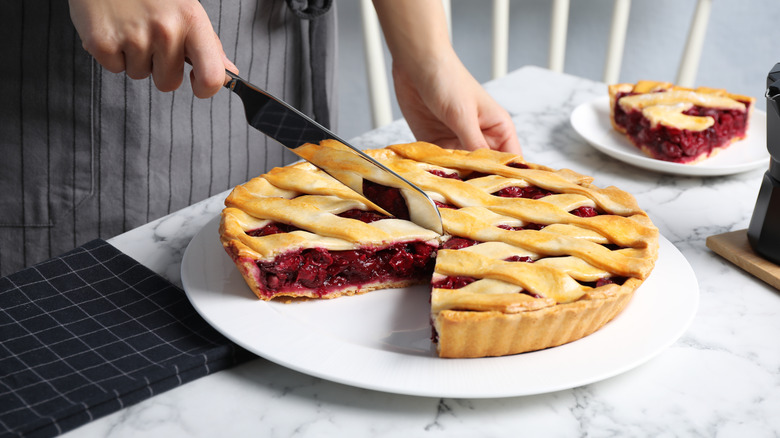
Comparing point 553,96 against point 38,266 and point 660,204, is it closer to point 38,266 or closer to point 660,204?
point 660,204

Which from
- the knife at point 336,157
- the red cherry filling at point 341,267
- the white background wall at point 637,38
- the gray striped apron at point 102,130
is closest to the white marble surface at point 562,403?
the red cherry filling at point 341,267

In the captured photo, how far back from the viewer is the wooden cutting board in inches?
52.4

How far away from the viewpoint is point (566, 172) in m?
1.55

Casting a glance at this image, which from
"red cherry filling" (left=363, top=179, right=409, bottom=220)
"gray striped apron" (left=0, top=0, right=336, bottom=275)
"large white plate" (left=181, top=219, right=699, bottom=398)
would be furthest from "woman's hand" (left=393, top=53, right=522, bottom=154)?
"large white plate" (left=181, top=219, right=699, bottom=398)

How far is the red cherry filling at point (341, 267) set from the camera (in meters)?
1.26

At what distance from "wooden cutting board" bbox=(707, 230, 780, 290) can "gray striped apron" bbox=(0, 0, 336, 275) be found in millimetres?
1127

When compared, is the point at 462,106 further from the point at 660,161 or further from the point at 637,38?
the point at 637,38

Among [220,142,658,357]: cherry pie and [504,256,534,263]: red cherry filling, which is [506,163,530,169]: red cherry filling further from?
[504,256,534,263]: red cherry filling

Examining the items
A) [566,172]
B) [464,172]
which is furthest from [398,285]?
[566,172]

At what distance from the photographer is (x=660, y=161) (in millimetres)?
1746

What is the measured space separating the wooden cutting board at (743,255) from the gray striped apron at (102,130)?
1127 millimetres

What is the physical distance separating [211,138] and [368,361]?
99 cm

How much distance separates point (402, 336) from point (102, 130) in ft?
3.13

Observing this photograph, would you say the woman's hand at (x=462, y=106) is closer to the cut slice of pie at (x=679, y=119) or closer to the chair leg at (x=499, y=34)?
the cut slice of pie at (x=679, y=119)
